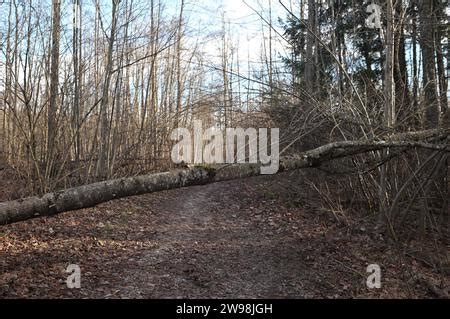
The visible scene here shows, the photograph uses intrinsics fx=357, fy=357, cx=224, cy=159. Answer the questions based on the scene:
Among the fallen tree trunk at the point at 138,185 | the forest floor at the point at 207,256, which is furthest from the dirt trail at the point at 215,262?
the fallen tree trunk at the point at 138,185

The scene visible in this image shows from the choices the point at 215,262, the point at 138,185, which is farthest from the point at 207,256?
the point at 138,185

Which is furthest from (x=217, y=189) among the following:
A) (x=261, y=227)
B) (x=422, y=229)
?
(x=422, y=229)

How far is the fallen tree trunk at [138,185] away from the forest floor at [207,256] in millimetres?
1314

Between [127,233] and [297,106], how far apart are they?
3.85 m

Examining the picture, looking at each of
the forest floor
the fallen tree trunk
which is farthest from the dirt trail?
the fallen tree trunk

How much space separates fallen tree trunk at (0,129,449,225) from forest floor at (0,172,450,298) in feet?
4.31

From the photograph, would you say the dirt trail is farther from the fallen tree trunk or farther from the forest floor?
the fallen tree trunk

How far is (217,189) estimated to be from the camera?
11789 millimetres

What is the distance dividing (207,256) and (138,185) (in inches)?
94.9

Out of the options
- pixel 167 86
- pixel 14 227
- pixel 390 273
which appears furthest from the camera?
pixel 167 86

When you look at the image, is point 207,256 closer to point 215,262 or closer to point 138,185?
point 215,262

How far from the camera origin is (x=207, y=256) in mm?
5574
